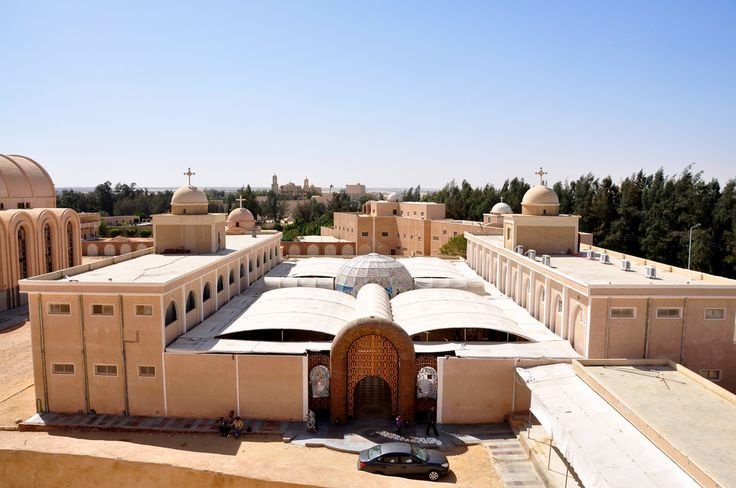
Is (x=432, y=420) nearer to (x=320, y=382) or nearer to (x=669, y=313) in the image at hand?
(x=320, y=382)

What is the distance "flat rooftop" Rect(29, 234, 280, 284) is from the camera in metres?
21.5

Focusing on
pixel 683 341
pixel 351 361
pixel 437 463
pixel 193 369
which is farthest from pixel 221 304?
pixel 683 341

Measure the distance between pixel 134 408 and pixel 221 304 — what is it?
7.56 metres

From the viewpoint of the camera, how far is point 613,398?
51.6 feet

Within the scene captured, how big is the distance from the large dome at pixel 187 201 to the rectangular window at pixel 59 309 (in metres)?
10.4

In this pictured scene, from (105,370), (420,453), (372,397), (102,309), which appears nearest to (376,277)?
(372,397)

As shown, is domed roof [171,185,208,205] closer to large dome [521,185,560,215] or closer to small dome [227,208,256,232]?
large dome [521,185,560,215]

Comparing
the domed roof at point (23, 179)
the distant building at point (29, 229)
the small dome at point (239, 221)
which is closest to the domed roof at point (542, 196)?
the small dome at point (239, 221)

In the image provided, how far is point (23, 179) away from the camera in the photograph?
Result: 41125 millimetres

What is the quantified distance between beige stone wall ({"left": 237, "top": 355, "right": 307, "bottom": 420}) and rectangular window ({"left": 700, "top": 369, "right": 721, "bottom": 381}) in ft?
46.8

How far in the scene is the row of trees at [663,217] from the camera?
4269cm

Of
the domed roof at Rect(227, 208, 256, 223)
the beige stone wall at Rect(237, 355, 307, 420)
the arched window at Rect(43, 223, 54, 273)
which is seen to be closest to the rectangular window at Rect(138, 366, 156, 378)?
the beige stone wall at Rect(237, 355, 307, 420)

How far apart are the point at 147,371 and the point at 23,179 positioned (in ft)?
93.9

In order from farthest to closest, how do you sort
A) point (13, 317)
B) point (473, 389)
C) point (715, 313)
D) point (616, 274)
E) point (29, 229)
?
point (29, 229), point (13, 317), point (616, 274), point (473, 389), point (715, 313)
